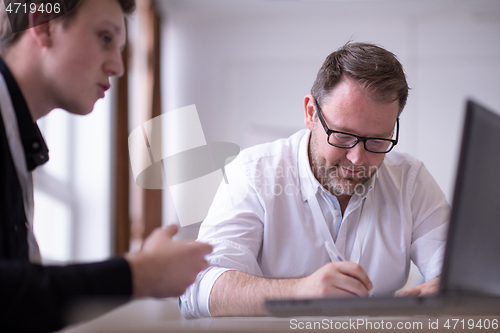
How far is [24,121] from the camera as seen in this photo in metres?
0.82

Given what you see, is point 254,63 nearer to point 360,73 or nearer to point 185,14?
point 185,14

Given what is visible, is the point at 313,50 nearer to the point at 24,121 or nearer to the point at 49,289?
the point at 24,121

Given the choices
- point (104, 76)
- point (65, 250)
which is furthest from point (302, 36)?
point (104, 76)

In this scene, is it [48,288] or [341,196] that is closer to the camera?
[48,288]

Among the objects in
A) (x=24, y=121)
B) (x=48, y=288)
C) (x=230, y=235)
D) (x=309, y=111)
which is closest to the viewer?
(x=48, y=288)

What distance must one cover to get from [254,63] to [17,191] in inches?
116

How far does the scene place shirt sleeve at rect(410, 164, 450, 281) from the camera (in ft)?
A: 4.41

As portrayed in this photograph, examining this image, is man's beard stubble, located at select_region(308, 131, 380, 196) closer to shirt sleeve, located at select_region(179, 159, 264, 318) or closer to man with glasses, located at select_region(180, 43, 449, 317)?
man with glasses, located at select_region(180, 43, 449, 317)

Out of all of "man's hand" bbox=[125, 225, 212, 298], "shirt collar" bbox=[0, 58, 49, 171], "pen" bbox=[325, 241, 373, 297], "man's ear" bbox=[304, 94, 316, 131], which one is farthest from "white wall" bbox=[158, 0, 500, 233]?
"man's hand" bbox=[125, 225, 212, 298]

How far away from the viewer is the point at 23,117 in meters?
0.82

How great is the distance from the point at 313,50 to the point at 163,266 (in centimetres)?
307

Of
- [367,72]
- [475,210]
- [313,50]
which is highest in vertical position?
[313,50]

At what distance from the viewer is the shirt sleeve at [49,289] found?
56cm

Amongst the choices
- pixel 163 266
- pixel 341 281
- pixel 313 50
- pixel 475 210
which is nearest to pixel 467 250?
pixel 475 210
